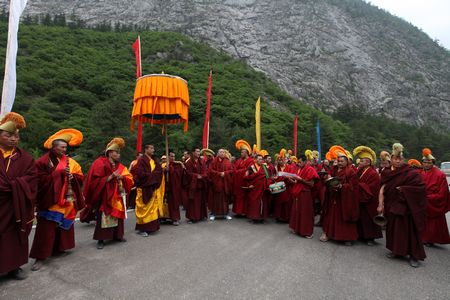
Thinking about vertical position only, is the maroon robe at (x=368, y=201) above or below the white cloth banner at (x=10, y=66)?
below

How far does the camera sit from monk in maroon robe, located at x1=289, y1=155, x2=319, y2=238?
5.47m

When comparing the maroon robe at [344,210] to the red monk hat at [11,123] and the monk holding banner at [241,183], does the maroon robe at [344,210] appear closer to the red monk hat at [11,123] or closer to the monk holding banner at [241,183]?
the monk holding banner at [241,183]

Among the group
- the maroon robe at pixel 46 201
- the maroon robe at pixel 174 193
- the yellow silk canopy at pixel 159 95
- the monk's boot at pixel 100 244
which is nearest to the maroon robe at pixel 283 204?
the maroon robe at pixel 174 193

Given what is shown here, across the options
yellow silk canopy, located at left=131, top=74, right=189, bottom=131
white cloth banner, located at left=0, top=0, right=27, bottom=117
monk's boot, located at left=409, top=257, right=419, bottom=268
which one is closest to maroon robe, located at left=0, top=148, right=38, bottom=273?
white cloth banner, located at left=0, top=0, right=27, bottom=117

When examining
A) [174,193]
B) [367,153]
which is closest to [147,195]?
[174,193]

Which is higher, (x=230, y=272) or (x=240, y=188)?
(x=240, y=188)

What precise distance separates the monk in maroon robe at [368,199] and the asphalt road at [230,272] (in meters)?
0.26

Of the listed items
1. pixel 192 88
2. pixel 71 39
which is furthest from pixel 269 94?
pixel 71 39

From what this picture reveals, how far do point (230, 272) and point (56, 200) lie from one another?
2.84m

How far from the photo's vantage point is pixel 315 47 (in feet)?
197

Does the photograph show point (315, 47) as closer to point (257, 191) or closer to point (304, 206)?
point (257, 191)

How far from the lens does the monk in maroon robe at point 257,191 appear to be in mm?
6609

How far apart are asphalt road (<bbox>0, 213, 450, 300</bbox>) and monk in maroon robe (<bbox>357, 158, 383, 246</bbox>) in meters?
0.26

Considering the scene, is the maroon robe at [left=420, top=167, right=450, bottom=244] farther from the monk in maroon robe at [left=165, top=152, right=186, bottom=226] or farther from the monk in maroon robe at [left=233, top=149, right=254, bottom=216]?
the monk in maroon robe at [left=165, top=152, right=186, bottom=226]
